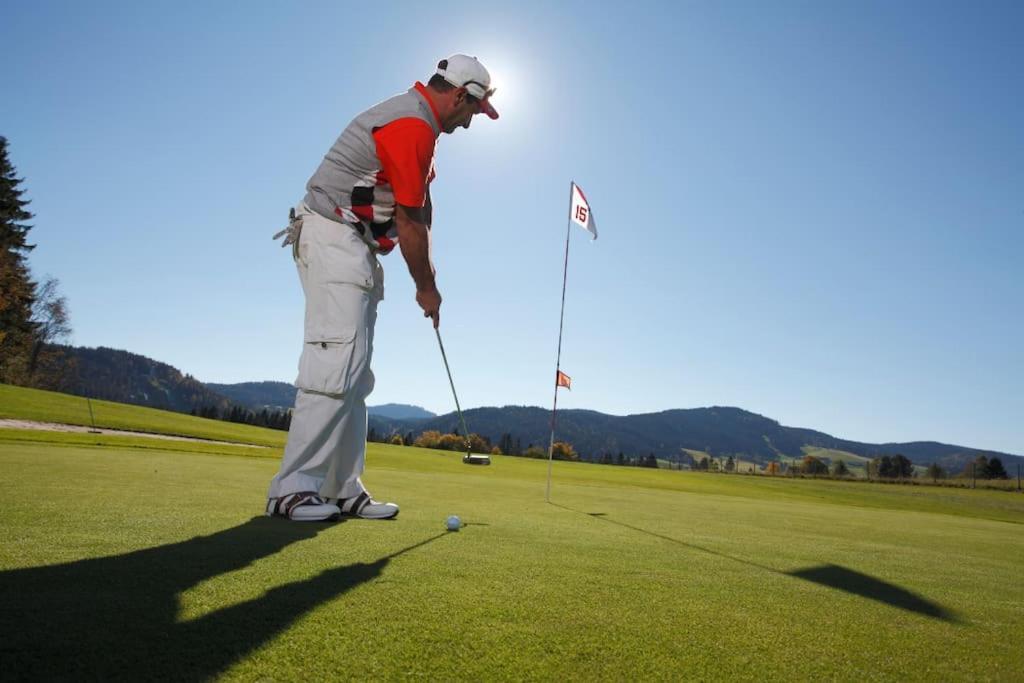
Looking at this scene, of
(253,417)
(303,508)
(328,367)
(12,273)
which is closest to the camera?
(303,508)

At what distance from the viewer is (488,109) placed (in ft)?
15.1

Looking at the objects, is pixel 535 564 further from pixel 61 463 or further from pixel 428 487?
pixel 61 463

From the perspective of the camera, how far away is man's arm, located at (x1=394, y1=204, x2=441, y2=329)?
13.5ft

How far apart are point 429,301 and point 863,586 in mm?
3316

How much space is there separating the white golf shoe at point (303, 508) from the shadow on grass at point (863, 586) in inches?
94.4

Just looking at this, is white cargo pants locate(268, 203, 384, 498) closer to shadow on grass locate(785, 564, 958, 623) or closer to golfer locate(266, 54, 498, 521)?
golfer locate(266, 54, 498, 521)

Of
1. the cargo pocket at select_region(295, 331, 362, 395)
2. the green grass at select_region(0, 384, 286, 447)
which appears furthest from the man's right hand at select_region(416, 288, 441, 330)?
the green grass at select_region(0, 384, 286, 447)

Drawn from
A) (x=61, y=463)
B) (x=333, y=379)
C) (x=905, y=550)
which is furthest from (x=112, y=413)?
(x=905, y=550)

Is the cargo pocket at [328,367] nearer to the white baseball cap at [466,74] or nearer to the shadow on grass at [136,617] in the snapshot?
the shadow on grass at [136,617]

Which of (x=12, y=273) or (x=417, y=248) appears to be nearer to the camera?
(x=417, y=248)

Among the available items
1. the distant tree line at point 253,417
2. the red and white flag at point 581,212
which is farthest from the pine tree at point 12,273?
the red and white flag at point 581,212

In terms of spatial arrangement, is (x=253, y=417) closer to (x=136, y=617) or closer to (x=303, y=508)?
(x=303, y=508)

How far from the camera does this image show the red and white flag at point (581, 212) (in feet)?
38.8

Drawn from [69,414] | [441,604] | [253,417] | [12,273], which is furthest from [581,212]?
[253,417]
